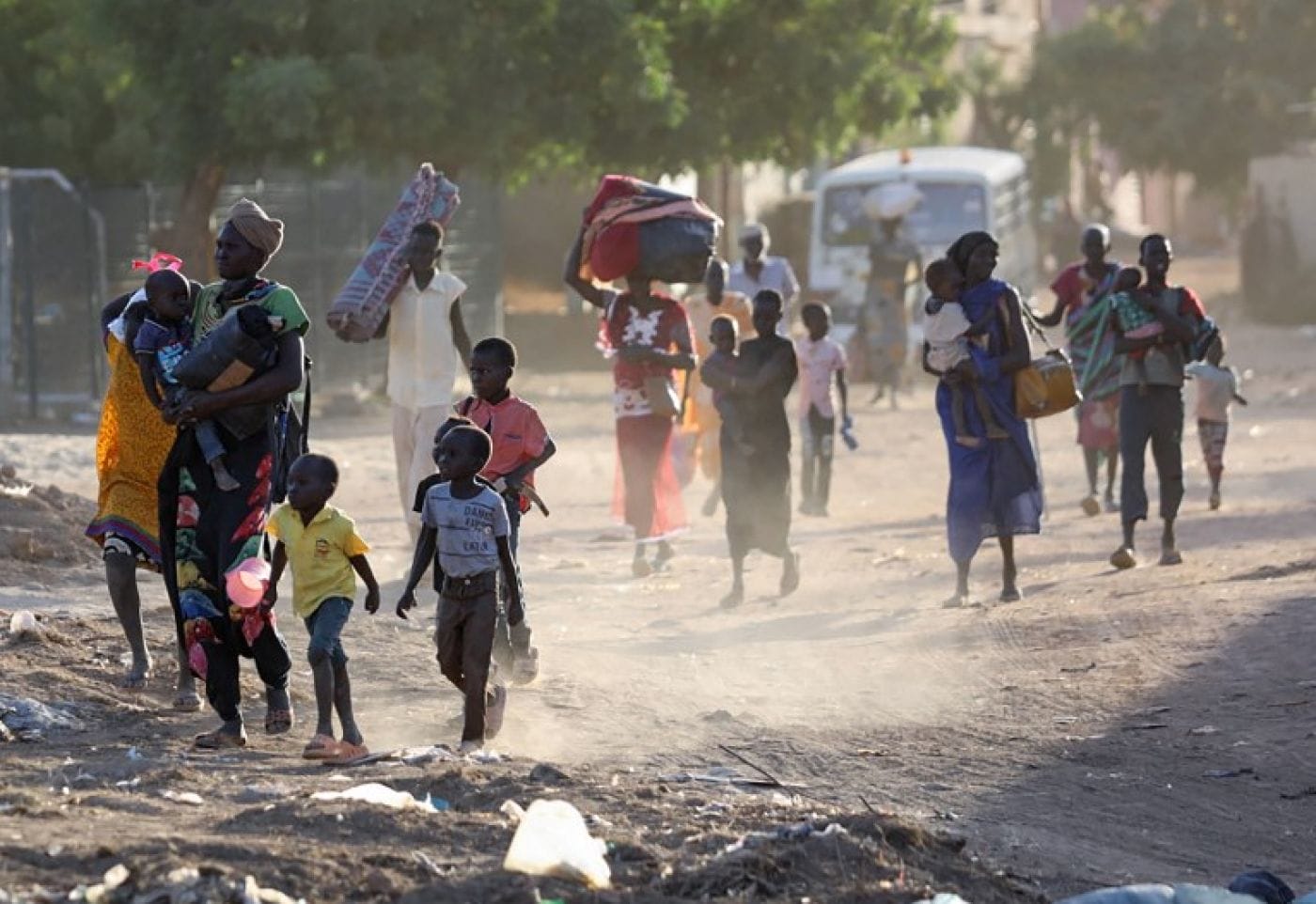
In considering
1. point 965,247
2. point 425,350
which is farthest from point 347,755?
point 965,247

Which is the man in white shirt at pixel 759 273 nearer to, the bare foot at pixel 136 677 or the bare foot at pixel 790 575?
the bare foot at pixel 790 575

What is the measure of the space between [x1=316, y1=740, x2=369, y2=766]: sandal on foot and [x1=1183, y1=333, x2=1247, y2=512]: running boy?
836cm

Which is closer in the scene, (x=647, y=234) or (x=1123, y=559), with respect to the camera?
(x=647, y=234)

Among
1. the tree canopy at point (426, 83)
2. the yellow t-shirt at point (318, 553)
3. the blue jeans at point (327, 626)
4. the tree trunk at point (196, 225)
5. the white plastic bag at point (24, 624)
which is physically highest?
the tree canopy at point (426, 83)

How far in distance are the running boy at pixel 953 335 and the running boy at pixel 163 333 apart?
161 inches

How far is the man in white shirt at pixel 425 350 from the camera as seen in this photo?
36.4 feet

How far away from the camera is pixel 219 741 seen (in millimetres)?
7391

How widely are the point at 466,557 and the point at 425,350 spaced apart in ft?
12.3

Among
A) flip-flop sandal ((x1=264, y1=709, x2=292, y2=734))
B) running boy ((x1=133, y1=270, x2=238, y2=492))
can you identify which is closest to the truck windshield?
running boy ((x1=133, y1=270, x2=238, y2=492))

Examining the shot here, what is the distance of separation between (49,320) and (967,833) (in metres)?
15.7

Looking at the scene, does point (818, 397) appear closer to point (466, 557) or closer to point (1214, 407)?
point (1214, 407)

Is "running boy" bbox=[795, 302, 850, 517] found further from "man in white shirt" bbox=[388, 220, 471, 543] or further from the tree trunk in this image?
the tree trunk

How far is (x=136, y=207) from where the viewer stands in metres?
22.6

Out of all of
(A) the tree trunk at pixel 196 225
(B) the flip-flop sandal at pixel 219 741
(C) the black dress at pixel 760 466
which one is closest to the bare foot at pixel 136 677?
(B) the flip-flop sandal at pixel 219 741
